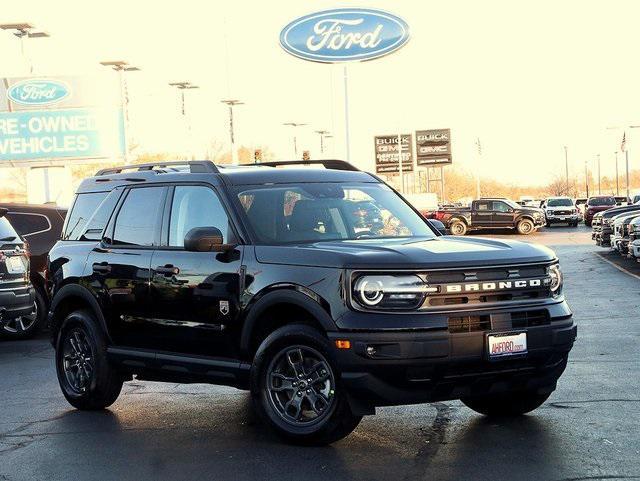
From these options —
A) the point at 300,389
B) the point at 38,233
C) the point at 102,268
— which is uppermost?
the point at 38,233

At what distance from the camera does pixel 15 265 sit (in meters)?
14.3

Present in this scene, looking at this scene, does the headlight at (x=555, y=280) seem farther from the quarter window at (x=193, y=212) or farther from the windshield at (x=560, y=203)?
the windshield at (x=560, y=203)

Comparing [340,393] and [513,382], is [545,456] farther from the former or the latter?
[340,393]

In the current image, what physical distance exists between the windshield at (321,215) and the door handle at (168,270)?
704 millimetres

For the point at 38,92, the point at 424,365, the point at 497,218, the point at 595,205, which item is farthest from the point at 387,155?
the point at 424,365

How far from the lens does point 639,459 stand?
22.6 ft

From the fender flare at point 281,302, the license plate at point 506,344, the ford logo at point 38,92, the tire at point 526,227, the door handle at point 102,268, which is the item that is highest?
the ford logo at point 38,92

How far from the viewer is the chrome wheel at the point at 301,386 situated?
7551mm

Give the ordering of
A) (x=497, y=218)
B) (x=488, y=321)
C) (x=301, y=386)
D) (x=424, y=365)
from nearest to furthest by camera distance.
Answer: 1. (x=424, y=365)
2. (x=488, y=321)
3. (x=301, y=386)
4. (x=497, y=218)

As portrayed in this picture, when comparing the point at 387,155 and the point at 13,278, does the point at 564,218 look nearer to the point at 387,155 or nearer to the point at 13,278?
the point at 387,155

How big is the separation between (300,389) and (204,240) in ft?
4.19

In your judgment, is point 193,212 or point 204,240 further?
point 193,212

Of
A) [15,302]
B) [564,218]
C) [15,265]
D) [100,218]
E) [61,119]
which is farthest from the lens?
[564,218]

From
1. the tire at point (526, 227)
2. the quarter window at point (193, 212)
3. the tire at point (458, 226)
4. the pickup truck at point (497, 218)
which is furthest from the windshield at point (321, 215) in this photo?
the tire at point (458, 226)
